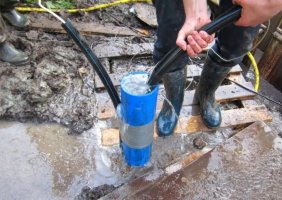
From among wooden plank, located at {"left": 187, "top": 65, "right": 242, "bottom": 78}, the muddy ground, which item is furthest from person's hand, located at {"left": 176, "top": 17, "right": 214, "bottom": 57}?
wooden plank, located at {"left": 187, "top": 65, "right": 242, "bottom": 78}

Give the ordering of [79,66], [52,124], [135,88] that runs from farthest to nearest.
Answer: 1. [79,66]
2. [52,124]
3. [135,88]

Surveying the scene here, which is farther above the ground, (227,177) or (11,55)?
(11,55)

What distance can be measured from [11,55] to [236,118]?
195 centimetres

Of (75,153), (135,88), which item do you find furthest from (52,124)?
(135,88)

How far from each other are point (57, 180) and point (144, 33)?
5.65 feet

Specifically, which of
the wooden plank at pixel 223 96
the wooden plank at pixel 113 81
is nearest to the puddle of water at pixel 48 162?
the wooden plank at pixel 223 96

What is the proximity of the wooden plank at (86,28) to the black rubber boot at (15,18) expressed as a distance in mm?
76

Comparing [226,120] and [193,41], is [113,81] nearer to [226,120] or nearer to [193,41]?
[226,120]

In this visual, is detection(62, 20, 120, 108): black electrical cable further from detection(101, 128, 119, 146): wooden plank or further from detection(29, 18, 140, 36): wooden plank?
detection(29, 18, 140, 36): wooden plank

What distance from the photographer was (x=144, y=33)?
3023mm

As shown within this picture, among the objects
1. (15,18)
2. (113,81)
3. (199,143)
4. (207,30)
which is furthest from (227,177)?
(15,18)

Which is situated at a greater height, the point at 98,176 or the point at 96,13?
the point at 96,13

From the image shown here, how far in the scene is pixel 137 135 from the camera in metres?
1.69

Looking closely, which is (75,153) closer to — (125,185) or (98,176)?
(98,176)
